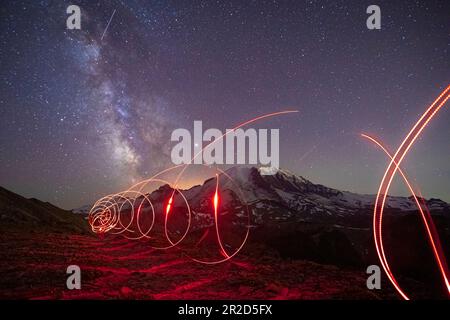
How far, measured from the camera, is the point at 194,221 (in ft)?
449

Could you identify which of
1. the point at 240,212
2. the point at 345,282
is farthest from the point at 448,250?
the point at 240,212

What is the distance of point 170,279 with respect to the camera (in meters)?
17.4

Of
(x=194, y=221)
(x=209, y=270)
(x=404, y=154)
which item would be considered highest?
(x=404, y=154)

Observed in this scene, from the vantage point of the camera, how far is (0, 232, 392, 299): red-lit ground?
14.3m

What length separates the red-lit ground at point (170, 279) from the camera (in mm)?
14312

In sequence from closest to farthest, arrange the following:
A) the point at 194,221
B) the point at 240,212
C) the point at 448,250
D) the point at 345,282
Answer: the point at 345,282, the point at 448,250, the point at 194,221, the point at 240,212

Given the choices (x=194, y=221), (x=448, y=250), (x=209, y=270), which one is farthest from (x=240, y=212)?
(x=209, y=270)

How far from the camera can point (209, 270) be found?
20109mm

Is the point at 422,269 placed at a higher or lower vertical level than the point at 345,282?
lower
